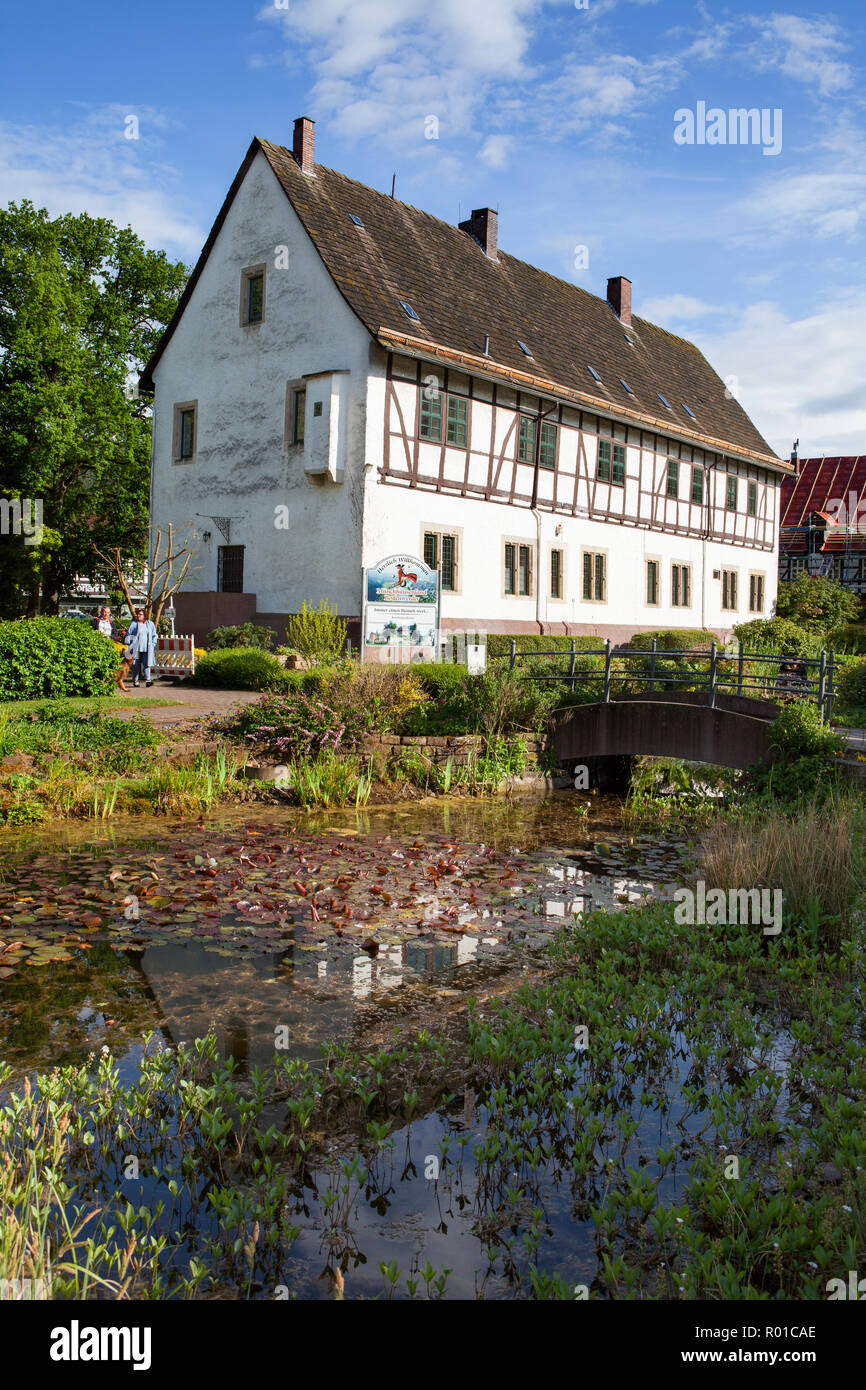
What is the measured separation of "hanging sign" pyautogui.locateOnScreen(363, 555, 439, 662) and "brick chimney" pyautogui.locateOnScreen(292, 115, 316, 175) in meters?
13.4

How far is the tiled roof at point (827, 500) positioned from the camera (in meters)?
49.0

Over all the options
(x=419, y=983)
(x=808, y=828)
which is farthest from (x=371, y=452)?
(x=419, y=983)

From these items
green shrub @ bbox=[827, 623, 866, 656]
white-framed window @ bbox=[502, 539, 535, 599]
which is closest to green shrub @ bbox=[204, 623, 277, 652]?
white-framed window @ bbox=[502, 539, 535, 599]

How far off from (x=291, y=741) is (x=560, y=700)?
5164 mm

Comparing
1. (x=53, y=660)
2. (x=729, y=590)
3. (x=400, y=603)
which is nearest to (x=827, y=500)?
(x=729, y=590)

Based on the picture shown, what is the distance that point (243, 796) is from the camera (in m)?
13.6

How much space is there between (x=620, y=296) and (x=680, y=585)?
11014 mm

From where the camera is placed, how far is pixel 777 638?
33406 millimetres

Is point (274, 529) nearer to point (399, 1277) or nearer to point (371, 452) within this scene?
point (371, 452)

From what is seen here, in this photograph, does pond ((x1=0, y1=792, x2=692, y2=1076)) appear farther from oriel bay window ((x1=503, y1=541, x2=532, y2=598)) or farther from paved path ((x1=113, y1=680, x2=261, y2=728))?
oriel bay window ((x1=503, y1=541, x2=532, y2=598))

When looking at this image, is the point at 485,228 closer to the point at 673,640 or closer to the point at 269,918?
the point at 673,640
